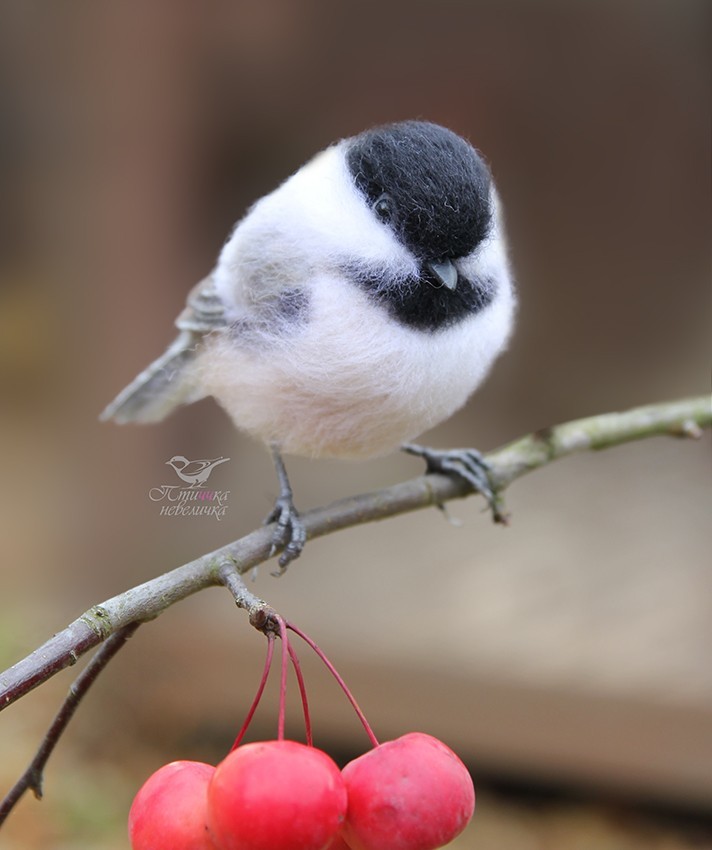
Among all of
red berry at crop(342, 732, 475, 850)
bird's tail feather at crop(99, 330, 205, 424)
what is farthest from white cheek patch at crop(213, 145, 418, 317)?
red berry at crop(342, 732, 475, 850)

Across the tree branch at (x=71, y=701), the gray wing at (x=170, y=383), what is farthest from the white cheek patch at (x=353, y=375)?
the tree branch at (x=71, y=701)

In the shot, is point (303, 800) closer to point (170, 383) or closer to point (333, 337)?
point (333, 337)

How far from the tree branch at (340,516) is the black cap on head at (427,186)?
0.87 ft

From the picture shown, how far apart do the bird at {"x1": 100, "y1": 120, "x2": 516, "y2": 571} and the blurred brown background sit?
0.12 m

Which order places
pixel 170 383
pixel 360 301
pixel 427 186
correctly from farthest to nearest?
pixel 170 383 → pixel 360 301 → pixel 427 186

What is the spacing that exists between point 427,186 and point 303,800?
0.38 meters

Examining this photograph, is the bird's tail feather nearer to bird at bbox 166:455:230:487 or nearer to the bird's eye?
bird at bbox 166:455:230:487

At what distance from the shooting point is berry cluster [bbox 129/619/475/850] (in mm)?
488

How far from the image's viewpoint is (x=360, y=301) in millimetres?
745

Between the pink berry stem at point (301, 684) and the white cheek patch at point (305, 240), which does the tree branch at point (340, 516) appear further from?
the white cheek patch at point (305, 240)

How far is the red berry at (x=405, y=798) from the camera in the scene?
1.69 ft


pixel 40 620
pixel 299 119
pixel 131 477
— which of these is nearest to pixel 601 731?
pixel 131 477

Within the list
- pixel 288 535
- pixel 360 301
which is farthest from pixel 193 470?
pixel 360 301

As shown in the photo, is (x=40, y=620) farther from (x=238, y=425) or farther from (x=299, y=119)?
(x=299, y=119)
